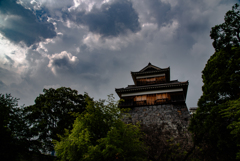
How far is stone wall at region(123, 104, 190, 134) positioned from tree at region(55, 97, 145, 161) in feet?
20.9

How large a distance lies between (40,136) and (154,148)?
13.4m

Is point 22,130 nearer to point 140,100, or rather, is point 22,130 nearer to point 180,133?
point 140,100

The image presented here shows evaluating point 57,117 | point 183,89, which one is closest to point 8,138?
point 57,117

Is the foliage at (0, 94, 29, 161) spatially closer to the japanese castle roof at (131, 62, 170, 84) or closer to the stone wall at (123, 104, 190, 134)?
the stone wall at (123, 104, 190, 134)

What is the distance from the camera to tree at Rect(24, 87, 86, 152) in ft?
49.7

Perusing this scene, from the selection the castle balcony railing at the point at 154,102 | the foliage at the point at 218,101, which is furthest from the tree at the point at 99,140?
the castle balcony railing at the point at 154,102

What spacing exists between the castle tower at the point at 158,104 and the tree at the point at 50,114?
23.6ft

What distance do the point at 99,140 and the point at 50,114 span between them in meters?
13.3

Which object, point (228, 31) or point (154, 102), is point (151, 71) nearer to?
point (154, 102)

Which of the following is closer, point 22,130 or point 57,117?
point 22,130

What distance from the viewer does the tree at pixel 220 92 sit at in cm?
786

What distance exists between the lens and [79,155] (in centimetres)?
675

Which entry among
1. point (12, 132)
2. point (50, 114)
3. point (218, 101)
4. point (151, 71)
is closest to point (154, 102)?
point (151, 71)

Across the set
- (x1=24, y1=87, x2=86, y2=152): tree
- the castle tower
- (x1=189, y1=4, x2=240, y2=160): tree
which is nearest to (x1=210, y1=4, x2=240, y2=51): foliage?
(x1=189, y1=4, x2=240, y2=160): tree
